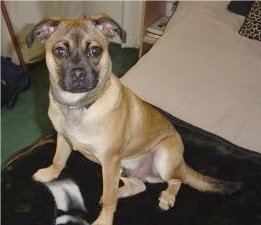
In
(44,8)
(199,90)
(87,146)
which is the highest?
(87,146)

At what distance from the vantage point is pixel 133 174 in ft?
5.99

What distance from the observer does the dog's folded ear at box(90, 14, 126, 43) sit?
1538 millimetres

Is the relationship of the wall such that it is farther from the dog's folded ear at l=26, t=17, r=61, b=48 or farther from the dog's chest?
the dog's chest

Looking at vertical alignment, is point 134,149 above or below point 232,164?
above

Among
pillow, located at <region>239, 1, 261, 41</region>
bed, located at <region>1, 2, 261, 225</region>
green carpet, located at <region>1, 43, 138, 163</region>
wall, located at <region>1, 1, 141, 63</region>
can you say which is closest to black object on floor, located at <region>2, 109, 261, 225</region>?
bed, located at <region>1, 2, 261, 225</region>

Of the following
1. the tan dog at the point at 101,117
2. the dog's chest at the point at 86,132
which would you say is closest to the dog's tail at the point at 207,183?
the tan dog at the point at 101,117

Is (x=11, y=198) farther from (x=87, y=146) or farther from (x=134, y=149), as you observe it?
(x=134, y=149)

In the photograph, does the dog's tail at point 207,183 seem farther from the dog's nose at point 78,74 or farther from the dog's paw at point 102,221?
the dog's nose at point 78,74

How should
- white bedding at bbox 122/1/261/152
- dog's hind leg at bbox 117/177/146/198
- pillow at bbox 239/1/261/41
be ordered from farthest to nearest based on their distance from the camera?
pillow at bbox 239/1/261/41
white bedding at bbox 122/1/261/152
dog's hind leg at bbox 117/177/146/198

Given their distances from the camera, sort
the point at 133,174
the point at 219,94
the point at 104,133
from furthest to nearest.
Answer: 1. the point at 219,94
2. the point at 133,174
3. the point at 104,133

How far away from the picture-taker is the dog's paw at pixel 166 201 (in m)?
1.65

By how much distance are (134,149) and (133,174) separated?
0.14 m

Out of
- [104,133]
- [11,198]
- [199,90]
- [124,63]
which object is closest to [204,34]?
[199,90]

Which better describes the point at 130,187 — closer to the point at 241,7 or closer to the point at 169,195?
the point at 169,195
